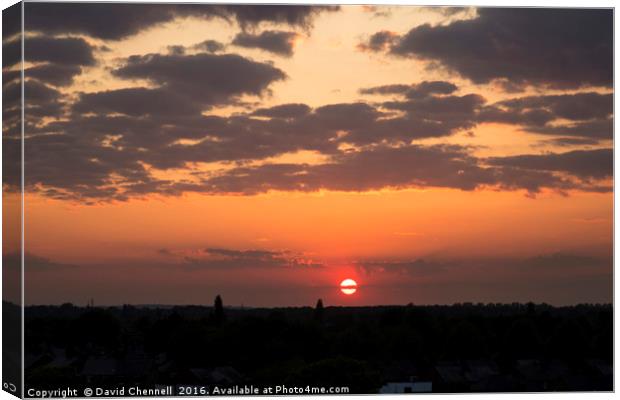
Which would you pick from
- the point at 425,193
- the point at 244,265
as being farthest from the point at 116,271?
the point at 425,193

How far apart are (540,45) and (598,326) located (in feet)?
11.6

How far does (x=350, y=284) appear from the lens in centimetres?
1603

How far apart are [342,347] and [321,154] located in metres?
2.40

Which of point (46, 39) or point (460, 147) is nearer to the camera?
point (46, 39)

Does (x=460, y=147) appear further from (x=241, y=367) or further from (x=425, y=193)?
(x=241, y=367)

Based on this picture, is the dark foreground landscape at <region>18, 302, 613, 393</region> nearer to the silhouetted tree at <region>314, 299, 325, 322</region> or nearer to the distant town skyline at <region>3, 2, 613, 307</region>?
Result: the silhouetted tree at <region>314, 299, 325, 322</region>

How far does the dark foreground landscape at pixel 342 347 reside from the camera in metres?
15.7

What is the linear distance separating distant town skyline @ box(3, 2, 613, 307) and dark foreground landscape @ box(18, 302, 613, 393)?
223mm

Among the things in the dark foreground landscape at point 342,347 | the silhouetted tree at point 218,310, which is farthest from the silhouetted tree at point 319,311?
the silhouetted tree at point 218,310

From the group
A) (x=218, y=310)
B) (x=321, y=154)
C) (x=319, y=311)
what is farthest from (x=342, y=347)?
(x=321, y=154)

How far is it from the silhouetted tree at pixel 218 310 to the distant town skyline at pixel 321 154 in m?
0.11

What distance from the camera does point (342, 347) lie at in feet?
53.5

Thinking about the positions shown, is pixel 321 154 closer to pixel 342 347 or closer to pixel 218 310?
pixel 218 310

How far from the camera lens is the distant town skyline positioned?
607 inches
